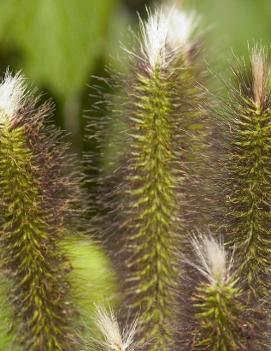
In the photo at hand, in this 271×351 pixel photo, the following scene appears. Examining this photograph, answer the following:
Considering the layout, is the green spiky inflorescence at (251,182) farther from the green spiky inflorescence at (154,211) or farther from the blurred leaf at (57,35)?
the blurred leaf at (57,35)

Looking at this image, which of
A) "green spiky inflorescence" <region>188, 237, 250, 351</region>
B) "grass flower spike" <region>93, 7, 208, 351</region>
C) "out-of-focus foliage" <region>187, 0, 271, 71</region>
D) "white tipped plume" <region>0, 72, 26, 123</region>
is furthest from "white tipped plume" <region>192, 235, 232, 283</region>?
"out-of-focus foliage" <region>187, 0, 271, 71</region>

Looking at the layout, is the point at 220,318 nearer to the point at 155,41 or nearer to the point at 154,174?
the point at 154,174

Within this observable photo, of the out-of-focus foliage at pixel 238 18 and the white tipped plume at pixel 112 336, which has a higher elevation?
the out-of-focus foliage at pixel 238 18

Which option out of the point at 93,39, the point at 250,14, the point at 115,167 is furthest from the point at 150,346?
the point at 250,14

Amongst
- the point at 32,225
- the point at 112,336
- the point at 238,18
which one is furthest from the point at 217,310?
the point at 238,18

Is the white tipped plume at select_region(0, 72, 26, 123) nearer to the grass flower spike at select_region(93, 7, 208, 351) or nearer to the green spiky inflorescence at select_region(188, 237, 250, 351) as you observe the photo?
the grass flower spike at select_region(93, 7, 208, 351)

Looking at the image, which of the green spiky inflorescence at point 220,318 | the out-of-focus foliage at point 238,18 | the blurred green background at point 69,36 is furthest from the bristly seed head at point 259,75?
the out-of-focus foliage at point 238,18
